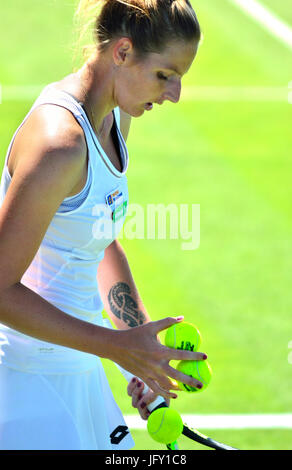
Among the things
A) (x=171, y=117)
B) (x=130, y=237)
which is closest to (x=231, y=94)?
(x=171, y=117)

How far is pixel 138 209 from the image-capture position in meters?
8.68

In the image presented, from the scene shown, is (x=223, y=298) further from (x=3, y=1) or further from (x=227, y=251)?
(x=3, y=1)

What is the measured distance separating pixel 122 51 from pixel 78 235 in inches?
26.2

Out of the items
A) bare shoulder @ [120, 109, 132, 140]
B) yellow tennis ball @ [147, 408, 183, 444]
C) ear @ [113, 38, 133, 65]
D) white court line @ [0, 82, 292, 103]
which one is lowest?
yellow tennis ball @ [147, 408, 183, 444]

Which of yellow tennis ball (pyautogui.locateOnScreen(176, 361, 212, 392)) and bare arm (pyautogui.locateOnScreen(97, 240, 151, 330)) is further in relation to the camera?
bare arm (pyautogui.locateOnScreen(97, 240, 151, 330))

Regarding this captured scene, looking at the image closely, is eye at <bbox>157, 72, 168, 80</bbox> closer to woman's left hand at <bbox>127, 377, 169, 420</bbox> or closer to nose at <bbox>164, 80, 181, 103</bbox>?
nose at <bbox>164, 80, 181, 103</bbox>

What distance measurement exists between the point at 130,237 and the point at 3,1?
9.45m

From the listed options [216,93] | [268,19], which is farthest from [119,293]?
[268,19]

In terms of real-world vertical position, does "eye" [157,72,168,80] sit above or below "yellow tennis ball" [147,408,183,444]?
above

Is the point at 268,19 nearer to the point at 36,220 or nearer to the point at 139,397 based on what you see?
the point at 139,397

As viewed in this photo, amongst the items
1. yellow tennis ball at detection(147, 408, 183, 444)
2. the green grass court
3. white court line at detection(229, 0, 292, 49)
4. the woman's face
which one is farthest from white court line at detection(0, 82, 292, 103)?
the woman's face

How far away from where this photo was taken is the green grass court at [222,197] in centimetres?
609

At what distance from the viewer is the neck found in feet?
11.0
